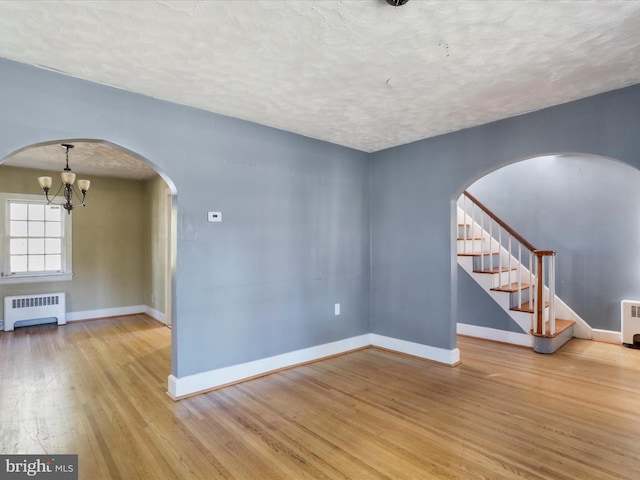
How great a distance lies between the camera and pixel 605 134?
2.78 m

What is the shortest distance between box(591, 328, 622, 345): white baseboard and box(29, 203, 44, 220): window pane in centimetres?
883

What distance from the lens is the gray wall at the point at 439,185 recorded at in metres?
2.80

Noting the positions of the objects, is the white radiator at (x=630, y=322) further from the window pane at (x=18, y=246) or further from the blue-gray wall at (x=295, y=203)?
the window pane at (x=18, y=246)

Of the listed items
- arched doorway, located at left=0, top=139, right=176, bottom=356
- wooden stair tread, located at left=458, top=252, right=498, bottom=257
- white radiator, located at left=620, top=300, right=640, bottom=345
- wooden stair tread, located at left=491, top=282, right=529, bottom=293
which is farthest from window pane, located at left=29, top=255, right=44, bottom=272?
white radiator, located at left=620, top=300, right=640, bottom=345

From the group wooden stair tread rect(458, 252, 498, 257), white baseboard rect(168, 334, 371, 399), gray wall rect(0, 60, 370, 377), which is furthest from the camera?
wooden stair tread rect(458, 252, 498, 257)

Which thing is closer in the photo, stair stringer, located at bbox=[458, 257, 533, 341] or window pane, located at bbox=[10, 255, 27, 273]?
stair stringer, located at bbox=[458, 257, 533, 341]

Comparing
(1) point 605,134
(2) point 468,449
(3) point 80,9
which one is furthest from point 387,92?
(2) point 468,449

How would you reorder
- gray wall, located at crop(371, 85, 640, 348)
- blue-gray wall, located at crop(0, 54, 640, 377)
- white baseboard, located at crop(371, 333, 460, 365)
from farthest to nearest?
white baseboard, located at crop(371, 333, 460, 365)
gray wall, located at crop(371, 85, 640, 348)
blue-gray wall, located at crop(0, 54, 640, 377)

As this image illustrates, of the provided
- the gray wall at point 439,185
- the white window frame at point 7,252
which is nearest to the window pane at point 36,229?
the white window frame at point 7,252

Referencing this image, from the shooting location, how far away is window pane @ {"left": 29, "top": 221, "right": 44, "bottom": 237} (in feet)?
18.8

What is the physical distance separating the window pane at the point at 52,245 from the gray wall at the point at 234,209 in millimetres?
4461

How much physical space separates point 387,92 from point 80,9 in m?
2.06

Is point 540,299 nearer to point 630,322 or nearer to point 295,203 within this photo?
point 630,322

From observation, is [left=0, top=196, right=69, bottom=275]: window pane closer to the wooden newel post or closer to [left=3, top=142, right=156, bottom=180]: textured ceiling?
[left=3, top=142, right=156, bottom=180]: textured ceiling
